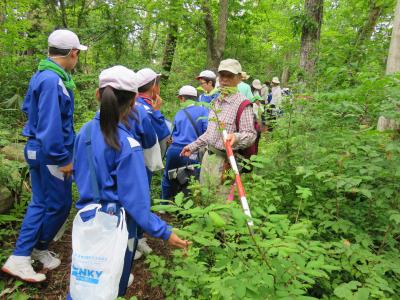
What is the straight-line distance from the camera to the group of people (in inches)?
79.5

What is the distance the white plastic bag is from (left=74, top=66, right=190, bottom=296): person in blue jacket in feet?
0.28

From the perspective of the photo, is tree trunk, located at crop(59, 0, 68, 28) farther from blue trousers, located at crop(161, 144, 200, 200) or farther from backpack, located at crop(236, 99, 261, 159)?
backpack, located at crop(236, 99, 261, 159)

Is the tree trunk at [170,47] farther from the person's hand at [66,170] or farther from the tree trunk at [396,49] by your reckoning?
the person's hand at [66,170]

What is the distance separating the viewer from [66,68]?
3266mm

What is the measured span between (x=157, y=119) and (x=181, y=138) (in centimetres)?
94

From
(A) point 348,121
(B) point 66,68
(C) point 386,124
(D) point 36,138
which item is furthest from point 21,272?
(C) point 386,124

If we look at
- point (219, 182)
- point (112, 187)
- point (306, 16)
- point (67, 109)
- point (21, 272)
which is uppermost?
point (306, 16)

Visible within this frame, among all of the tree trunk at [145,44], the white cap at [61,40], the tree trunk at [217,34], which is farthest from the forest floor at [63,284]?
the tree trunk at [145,44]

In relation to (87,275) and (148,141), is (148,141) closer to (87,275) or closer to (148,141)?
(148,141)

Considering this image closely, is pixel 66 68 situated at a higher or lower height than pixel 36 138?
higher

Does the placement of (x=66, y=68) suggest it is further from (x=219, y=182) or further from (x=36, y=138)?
(x=219, y=182)

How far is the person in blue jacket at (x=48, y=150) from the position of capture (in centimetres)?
287

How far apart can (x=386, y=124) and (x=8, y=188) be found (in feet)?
15.8

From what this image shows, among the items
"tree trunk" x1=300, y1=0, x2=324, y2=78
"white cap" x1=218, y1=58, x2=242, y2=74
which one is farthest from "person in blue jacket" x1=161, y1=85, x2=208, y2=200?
"tree trunk" x1=300, y1=0, x2=324, y2=78
